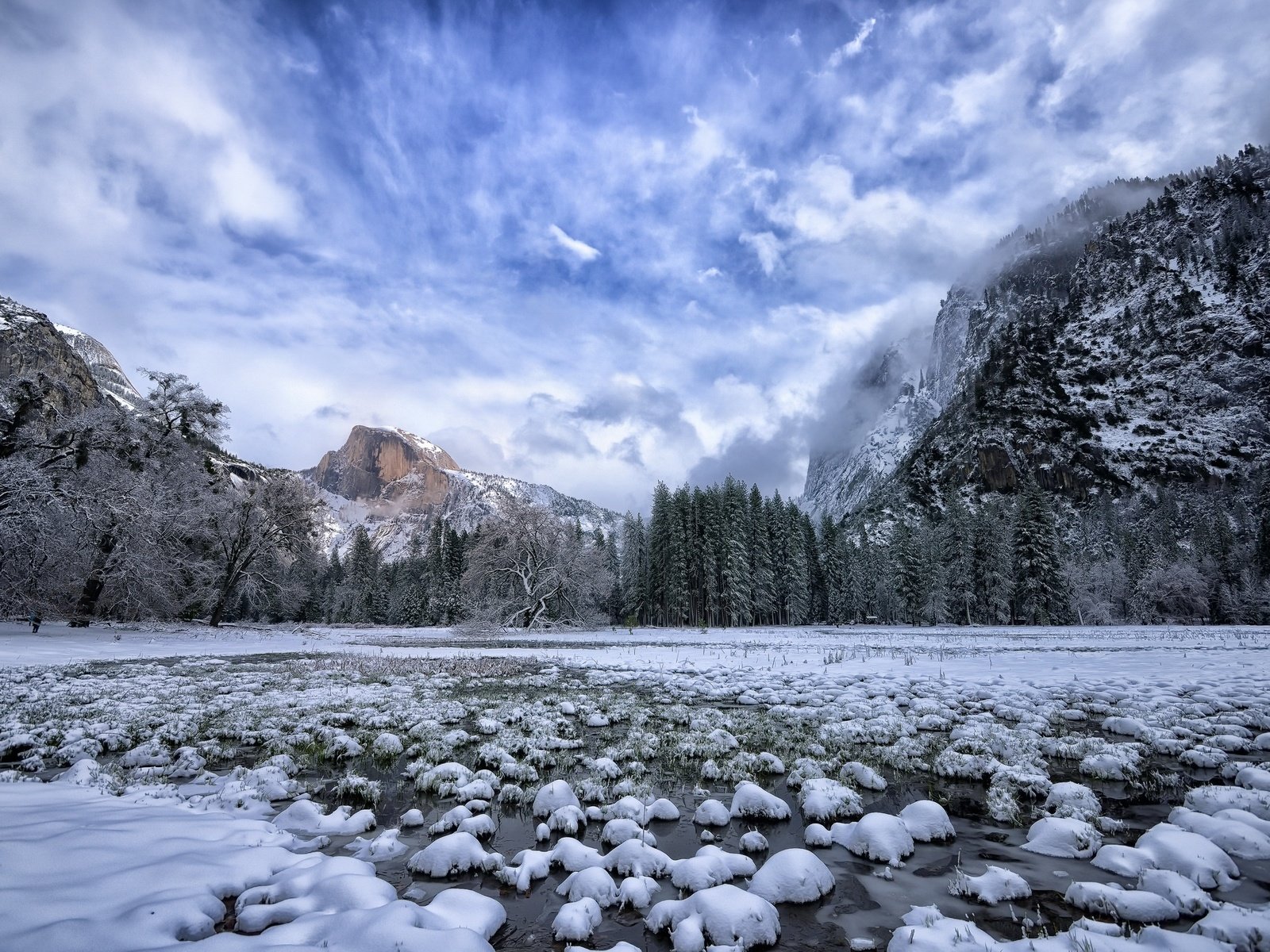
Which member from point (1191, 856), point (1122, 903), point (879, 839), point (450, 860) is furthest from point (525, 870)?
point (1191, 856)

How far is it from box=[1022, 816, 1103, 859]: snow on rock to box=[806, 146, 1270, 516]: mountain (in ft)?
502

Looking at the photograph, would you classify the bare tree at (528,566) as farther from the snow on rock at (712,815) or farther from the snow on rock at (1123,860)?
the snow on rock at (1123,860)

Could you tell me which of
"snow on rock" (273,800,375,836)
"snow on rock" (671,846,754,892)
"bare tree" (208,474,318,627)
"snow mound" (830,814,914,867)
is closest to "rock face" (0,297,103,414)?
"bare tree" (208,474,318,627)

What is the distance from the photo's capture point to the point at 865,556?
8294 cm

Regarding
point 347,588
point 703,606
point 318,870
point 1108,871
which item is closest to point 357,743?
point 318,870

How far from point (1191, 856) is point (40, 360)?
154ft

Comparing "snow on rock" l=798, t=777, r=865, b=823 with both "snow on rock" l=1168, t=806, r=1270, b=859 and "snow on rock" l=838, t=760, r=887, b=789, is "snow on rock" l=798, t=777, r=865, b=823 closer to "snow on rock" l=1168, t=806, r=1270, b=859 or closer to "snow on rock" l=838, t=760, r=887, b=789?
"snow on rock" l=838, t=760, r=887, b=789

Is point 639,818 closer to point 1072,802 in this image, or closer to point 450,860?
point 450,860

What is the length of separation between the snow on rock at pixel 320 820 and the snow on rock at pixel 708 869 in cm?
323

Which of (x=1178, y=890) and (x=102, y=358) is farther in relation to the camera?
(x=102, y=358)

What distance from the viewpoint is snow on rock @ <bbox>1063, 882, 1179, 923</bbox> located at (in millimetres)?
3564

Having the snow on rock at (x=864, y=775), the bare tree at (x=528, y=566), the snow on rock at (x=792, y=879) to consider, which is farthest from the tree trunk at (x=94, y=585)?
the snow on rock at (x=792, y=879)

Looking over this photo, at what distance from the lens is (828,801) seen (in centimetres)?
581

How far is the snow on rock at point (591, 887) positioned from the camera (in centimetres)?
406
